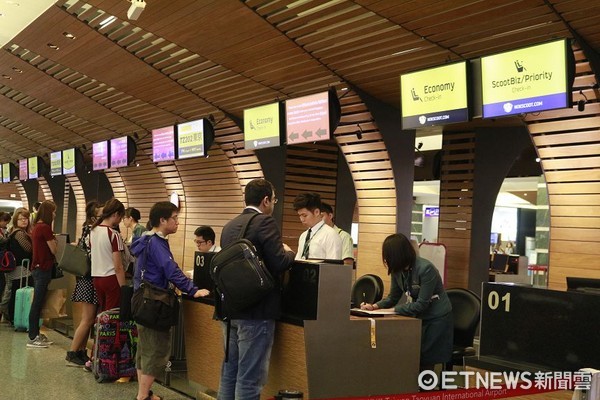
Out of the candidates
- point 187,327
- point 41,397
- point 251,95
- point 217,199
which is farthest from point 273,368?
point 217,199

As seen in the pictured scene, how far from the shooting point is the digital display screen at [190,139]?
11484mm

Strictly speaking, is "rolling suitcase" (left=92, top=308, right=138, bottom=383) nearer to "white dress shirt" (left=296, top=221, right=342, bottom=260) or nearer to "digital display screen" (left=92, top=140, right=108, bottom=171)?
"white dress shirt" (left=296, top=221, right=342, bottom=260)

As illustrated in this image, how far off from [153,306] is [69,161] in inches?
541

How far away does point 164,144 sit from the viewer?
12.4 meters

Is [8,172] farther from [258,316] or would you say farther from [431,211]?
[258,316]

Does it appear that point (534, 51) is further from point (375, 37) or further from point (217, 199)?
point (217, 199)

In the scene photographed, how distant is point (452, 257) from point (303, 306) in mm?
7873

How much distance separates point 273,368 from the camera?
13.8 ft

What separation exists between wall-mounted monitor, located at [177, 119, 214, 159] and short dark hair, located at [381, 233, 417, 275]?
7543 mm

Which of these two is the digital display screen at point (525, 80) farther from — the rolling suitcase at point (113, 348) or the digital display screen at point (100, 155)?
the digital display screen at point (100, 155)

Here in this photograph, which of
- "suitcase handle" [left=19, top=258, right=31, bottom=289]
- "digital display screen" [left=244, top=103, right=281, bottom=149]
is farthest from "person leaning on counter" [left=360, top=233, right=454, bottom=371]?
"suitcase handle" [left=19, top=258, right=31, bottom=289]

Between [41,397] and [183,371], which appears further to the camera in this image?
[183,371]

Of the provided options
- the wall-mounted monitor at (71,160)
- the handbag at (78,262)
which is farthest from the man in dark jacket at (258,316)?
the wall-mounted monitor at (71,160)

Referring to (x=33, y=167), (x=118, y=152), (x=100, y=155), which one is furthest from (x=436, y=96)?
(x=33, y=167)
